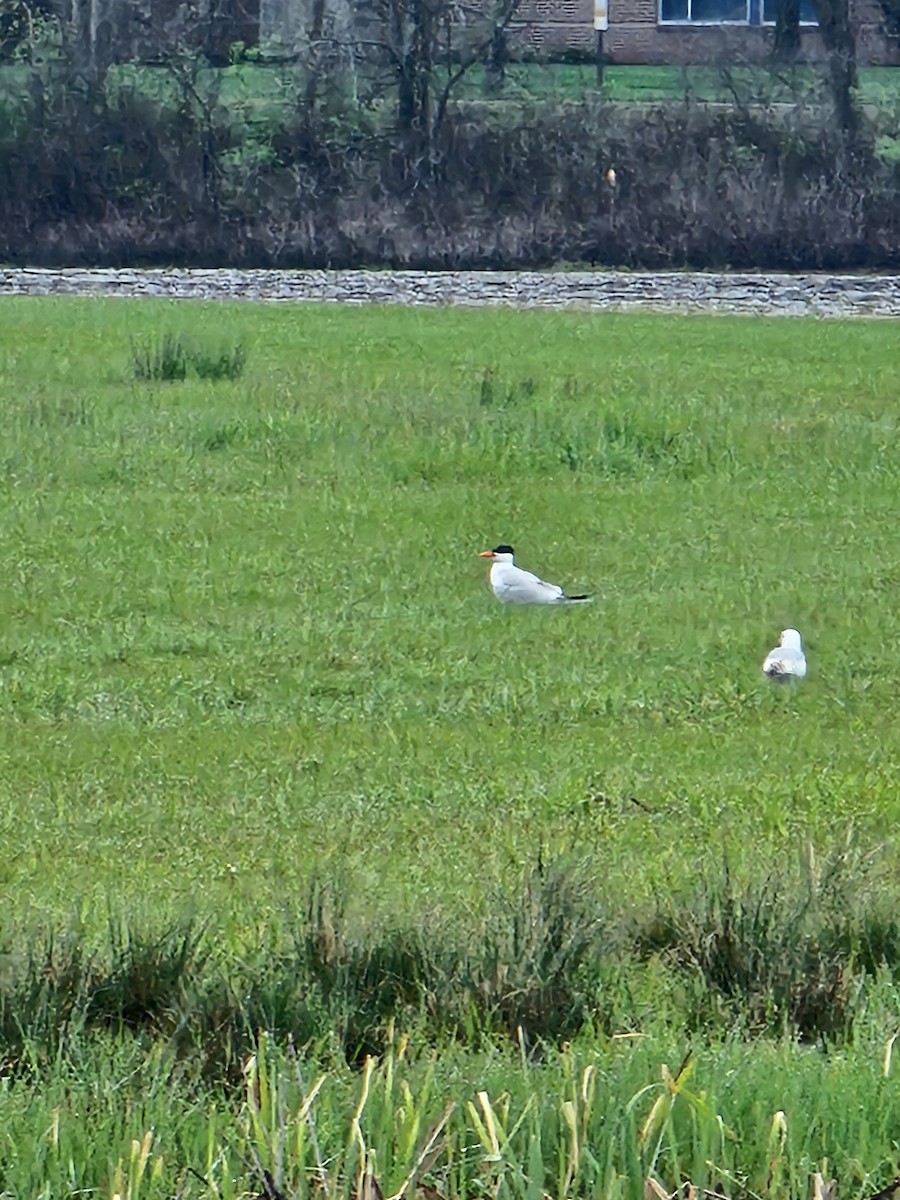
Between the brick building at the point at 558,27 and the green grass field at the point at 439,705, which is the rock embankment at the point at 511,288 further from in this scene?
A: the green grass field at the point at 439,705

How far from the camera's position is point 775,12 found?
4603 cm

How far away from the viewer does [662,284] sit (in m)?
31.6

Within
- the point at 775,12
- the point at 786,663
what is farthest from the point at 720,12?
the point at 786,663

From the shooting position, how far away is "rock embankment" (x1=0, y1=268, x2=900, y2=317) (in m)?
28.6

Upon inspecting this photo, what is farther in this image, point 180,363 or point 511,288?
point 511,288

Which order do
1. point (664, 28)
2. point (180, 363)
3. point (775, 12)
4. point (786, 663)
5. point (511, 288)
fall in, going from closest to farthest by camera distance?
point (786, 663) → point (180, 363) → point (511, 288) → point (775, 12) → point (664, 28)

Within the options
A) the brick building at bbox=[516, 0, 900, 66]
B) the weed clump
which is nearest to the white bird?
the weed clump

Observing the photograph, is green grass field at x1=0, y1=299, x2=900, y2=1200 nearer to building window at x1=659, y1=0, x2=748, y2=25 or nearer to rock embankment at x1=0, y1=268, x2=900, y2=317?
rock embankment at x1=0, y1=268, x2=900, y2=317

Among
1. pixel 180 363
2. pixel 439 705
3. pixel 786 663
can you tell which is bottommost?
pixel 439 705

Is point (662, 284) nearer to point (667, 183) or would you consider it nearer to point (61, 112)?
point (667, 183)

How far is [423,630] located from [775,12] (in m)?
38.6

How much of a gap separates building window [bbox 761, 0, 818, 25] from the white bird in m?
39.1

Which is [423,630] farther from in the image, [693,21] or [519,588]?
[693,21]

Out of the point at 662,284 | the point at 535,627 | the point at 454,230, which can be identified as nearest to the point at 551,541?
the point at 535,627
